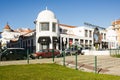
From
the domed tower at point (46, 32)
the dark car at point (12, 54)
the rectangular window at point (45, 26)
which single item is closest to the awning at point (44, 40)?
the domed tower at point (46, 32)

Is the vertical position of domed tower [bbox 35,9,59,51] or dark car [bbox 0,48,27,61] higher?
domed tower [bbox 35,9,59,51]

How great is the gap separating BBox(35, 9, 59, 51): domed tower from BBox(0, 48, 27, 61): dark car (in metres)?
22.2

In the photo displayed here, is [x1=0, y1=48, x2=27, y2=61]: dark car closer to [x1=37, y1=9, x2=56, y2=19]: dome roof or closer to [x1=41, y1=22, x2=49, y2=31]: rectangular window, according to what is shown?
[x1=41, y1=22, x2=49, y2=31]: rectangular window

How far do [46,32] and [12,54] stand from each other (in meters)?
23.7

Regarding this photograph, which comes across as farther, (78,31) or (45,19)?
(78,31)

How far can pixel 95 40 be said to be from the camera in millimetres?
66875

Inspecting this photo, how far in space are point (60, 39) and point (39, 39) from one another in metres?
Result: 6.45

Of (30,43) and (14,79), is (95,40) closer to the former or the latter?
(30,43)

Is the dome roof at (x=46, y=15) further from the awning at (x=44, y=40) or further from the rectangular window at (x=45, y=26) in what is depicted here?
the awning at (x=44, y=40)

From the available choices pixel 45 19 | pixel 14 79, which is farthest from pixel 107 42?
pixel 14 79

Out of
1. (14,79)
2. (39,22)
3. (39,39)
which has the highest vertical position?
(39,22)

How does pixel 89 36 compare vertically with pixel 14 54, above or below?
above

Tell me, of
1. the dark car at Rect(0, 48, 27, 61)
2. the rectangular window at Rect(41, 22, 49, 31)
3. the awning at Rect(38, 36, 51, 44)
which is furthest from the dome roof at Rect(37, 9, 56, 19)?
the dark car at Rect(0, 48, 27, 61)

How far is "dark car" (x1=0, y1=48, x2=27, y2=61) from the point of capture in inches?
1168
